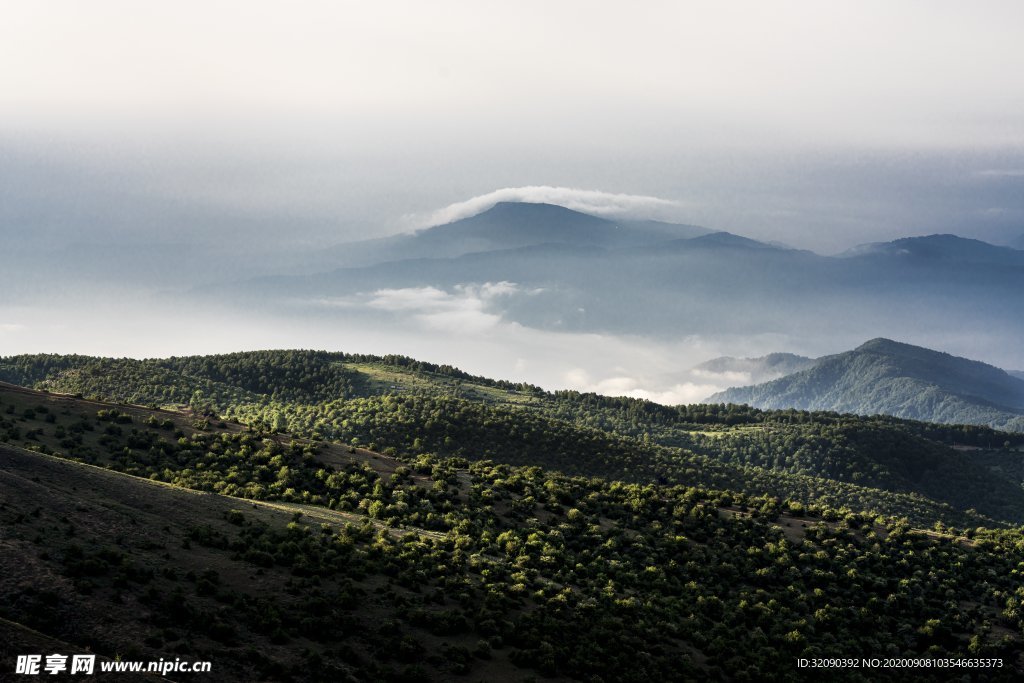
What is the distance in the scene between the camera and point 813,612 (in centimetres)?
8588

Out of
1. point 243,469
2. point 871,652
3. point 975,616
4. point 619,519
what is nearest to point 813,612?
point 871,652

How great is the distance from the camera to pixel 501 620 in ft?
204

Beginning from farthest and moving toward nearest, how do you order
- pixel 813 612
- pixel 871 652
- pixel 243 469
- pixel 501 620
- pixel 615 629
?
1. pixel 243 469
2. pixel 813 612
3. pixel 871 652
4. pixel 615 629
5. pixel 501 620

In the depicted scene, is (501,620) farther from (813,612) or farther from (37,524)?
(813,612)

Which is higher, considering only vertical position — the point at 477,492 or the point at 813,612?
the point at 477,492

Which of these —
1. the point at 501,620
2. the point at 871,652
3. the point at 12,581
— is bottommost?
the point at 871,652

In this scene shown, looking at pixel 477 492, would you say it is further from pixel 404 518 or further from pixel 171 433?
pixel 171 433

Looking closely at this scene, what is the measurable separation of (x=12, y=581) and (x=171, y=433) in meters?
58.3

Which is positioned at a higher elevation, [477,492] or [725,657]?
[477,492]

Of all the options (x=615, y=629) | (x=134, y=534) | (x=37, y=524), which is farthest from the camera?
(x=615, y=629)

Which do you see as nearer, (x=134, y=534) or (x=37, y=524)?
(x=37, y=524)

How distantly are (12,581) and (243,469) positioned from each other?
49.5 meters

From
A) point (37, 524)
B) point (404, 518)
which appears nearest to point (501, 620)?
point (404, 518)

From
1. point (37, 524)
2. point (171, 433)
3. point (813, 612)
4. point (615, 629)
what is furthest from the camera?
point (171, 433)
